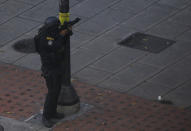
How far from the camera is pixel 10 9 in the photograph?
17406 mm

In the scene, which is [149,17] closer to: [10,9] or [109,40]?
[109,40]

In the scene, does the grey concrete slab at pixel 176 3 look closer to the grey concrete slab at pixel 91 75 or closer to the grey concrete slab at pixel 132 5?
the grey concrete slab at pixel 132 5

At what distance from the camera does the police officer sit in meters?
11.4

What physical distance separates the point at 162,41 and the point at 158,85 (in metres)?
2.34

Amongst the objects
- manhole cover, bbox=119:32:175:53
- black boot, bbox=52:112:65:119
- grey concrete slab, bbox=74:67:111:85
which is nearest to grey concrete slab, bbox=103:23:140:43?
manhole cover, bbox=119:32:175:53

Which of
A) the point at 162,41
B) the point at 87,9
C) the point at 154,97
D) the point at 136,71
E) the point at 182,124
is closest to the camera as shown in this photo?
the point at 182,124

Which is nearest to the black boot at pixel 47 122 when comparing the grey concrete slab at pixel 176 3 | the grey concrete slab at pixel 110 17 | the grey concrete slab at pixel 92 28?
the grey concrete slab at pixel 92 28

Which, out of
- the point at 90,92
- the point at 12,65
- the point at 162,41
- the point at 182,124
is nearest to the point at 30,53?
the point at 12,65

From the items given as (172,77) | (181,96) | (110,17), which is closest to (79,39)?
(110,17)

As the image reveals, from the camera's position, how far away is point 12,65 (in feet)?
48.3

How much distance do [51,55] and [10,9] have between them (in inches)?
249

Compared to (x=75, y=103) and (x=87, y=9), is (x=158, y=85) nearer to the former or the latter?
(x=75, y=103)

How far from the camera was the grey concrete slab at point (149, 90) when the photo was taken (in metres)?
13.5

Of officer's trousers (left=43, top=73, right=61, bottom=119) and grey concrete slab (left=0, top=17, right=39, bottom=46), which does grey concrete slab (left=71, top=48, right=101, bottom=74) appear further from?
officer's trousers (left=43, top=73, right=61, bottom=119)
